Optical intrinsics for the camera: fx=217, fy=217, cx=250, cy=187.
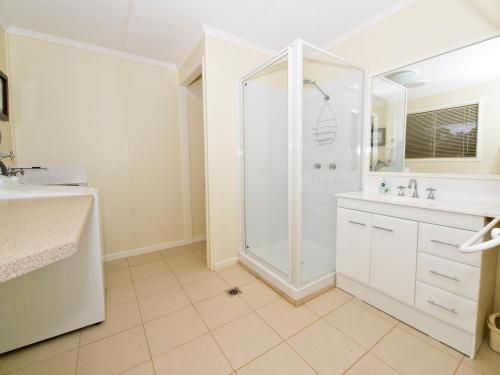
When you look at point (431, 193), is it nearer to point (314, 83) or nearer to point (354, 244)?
point (354, 244)

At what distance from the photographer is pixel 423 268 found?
4.55ft

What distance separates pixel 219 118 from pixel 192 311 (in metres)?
1.78

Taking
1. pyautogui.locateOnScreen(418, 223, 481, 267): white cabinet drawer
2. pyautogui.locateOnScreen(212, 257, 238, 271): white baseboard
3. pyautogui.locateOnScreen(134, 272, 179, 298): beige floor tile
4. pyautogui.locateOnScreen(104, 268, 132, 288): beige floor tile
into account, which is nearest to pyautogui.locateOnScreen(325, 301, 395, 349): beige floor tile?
pyautogui.locateOnScreen(418, 223, 481, 267): white cabinet drawer

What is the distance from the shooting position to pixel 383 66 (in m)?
1.94

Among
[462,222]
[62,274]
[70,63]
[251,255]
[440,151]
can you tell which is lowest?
[251,255]

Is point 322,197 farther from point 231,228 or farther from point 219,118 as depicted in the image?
point 219,118

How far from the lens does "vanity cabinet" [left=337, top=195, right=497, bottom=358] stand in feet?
4.02

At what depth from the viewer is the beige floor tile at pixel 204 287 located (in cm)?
189

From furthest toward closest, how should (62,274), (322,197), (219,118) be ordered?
1. (219,118)
2. (322,197)
3. (62,274)

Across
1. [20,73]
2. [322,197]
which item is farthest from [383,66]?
[20,73]

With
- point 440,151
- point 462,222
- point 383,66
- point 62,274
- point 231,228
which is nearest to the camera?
point 462,222

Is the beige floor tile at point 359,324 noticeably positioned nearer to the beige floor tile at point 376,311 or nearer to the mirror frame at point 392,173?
the beige floor tile at point 376,311

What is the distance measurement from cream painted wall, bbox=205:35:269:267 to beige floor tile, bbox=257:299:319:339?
83 centimetres

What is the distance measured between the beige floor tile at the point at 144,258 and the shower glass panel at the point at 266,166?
1172 millimetres
